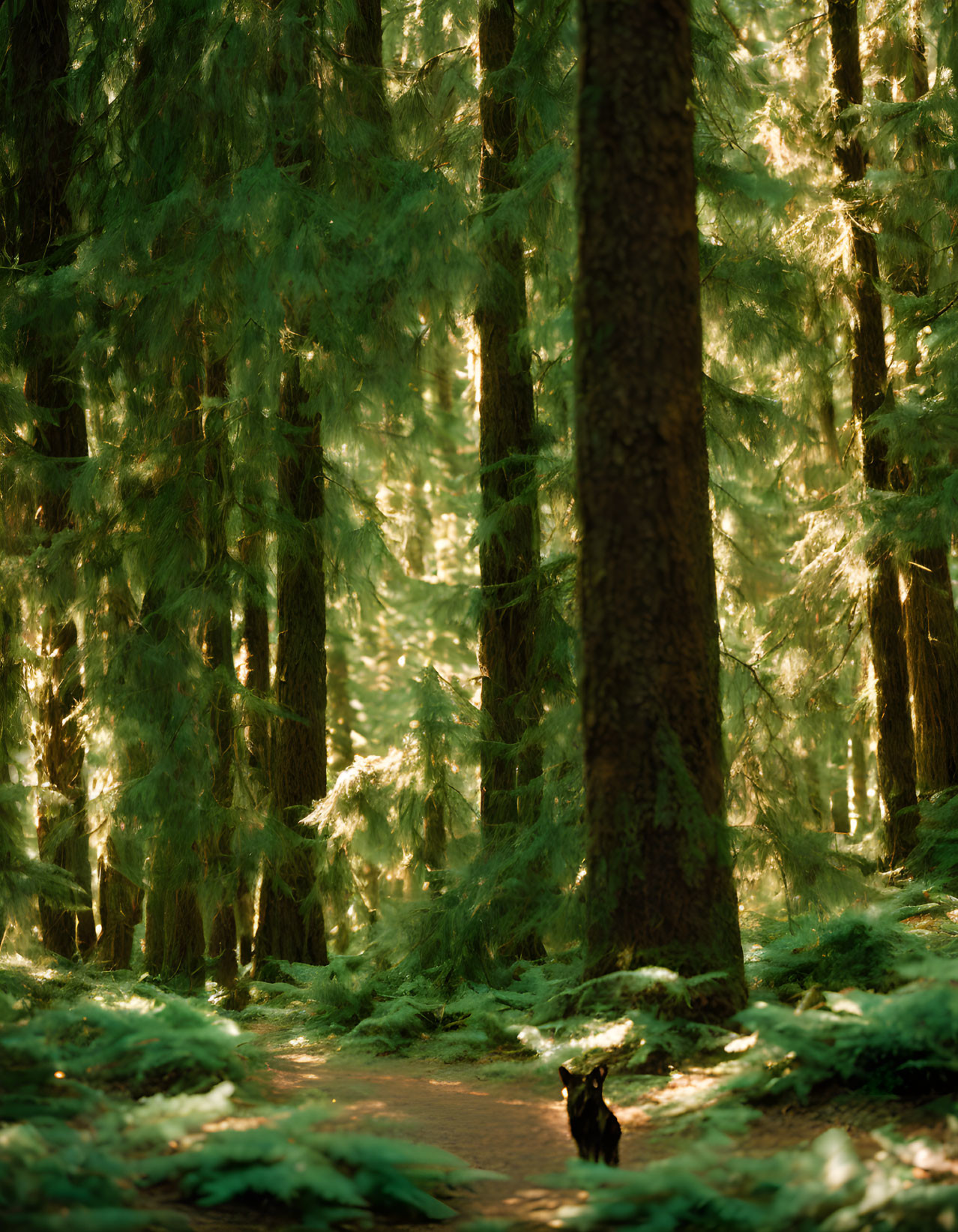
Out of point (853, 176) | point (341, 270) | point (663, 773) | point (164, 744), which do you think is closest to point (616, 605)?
point (663, 773)

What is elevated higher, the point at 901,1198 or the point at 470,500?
the point at 470,500

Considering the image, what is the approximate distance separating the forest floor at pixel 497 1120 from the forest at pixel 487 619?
0.12 ft

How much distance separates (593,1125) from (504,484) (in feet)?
20.7

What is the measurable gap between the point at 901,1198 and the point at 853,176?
36.3 feet

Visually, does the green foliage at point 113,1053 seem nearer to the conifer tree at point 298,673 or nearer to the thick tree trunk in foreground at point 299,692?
the conifer tree at point 298,673

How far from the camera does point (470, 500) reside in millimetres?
15977

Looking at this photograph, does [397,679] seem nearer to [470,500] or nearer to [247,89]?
[470,500]

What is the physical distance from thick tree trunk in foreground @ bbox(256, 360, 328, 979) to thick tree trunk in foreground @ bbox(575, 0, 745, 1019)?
4.99m

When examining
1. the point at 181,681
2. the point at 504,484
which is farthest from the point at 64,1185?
the point at 504,484

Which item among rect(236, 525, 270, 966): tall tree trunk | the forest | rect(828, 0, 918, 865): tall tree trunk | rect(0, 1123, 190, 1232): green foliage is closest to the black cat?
the forest

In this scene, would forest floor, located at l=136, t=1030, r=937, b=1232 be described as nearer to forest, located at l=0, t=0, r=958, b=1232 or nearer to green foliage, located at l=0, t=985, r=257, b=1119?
forest, located at l=0, t=0, r=958, b=1232

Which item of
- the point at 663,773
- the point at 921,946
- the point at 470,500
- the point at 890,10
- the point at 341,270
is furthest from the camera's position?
the point at 470,500

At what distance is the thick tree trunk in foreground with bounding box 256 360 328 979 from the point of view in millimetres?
9852

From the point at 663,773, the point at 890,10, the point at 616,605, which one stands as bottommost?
the point at 663,773
